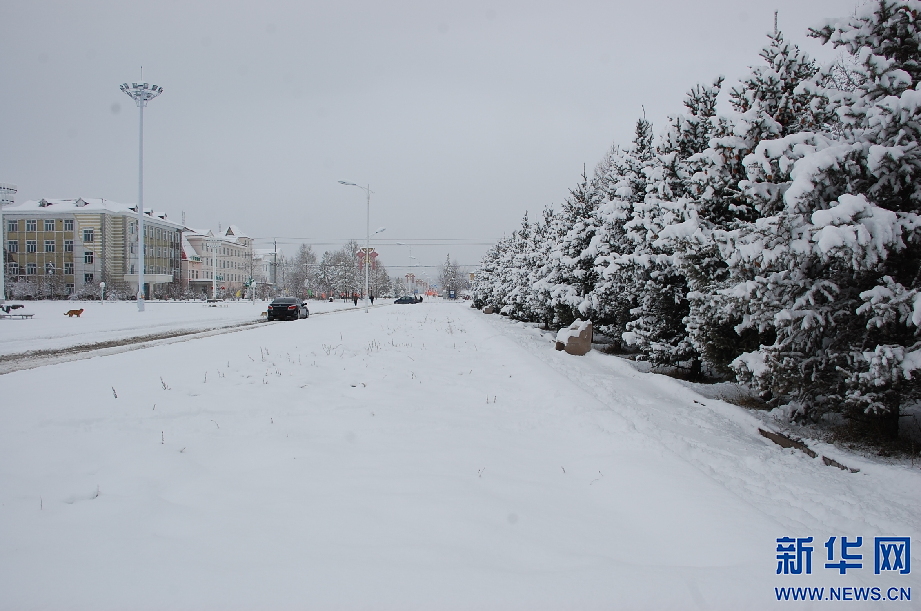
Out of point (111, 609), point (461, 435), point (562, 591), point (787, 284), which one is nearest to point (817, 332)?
point (787, 284)

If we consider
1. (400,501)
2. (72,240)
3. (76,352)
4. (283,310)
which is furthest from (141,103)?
(72,240)

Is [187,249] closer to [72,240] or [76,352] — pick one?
[72,240]

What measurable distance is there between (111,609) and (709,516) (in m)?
3.96

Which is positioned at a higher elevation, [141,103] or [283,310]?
[141,103]

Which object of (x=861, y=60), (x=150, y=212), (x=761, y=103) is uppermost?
(x=150, y=212)

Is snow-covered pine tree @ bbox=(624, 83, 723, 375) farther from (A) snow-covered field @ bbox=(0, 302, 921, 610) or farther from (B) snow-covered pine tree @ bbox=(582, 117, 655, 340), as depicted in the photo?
(A) snow-covered field @ bbox=(0, 302, 921, 610)

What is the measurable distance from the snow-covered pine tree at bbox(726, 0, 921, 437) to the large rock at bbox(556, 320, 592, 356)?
301 inches

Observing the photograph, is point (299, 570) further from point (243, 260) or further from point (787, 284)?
point (243, 260)

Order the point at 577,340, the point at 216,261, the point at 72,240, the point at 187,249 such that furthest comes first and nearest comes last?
the point at 216,261 < the point at 187,249 < the point at 72,240 < the point at 577,340

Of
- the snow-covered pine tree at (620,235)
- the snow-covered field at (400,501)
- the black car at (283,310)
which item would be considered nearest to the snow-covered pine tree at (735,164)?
the snow-covered field at (400,501)

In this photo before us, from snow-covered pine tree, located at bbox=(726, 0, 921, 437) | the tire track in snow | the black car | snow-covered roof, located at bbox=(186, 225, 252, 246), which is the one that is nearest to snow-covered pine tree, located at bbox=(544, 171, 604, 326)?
snow-covered pine tree, located at bbox=(726, 0, 921, 437)

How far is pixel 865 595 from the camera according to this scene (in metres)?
2.81

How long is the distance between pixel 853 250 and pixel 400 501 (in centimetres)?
Answer: 536

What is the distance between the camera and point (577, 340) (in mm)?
14414
